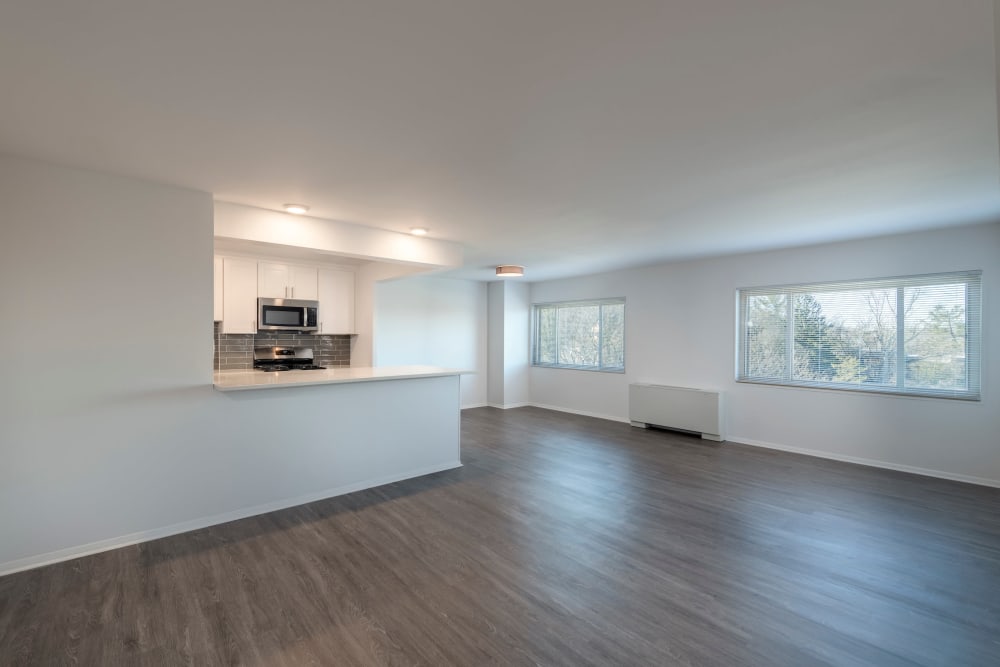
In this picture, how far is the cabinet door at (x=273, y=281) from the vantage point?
5246 mm

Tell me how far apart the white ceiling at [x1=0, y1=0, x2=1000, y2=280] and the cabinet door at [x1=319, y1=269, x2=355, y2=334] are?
8.55ft

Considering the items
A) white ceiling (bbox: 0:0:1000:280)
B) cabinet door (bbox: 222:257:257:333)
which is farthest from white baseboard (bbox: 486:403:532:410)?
white ceiling (bbox: 0:0:1000:280)

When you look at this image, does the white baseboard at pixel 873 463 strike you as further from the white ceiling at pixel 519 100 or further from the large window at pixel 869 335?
the white ceiling at pixel 519 100

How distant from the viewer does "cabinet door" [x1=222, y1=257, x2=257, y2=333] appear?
5027mm

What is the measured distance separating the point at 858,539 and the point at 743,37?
3268 mm

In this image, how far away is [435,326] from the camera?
24.6ft

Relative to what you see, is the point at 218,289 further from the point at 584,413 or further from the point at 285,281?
the point at 584,413

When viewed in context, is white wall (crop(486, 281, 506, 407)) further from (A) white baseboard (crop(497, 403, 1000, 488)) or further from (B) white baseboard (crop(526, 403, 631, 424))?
(A) white baseboard (crop(497, 403, 1000, 488))

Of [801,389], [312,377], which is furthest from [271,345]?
[801,389]

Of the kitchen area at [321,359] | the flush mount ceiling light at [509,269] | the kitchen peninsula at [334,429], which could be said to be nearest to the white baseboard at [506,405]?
the flush mount ceiling light at [509,269]

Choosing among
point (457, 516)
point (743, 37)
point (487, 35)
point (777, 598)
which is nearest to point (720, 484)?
point (777, 598)

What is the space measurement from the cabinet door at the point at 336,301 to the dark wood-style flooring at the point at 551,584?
285 centimetres

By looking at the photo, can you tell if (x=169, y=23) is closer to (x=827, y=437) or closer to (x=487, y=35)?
(x=487, y=35)

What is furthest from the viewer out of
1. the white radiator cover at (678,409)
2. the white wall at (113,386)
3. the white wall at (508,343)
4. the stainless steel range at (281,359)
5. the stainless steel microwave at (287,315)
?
the white wall at (508,343)
